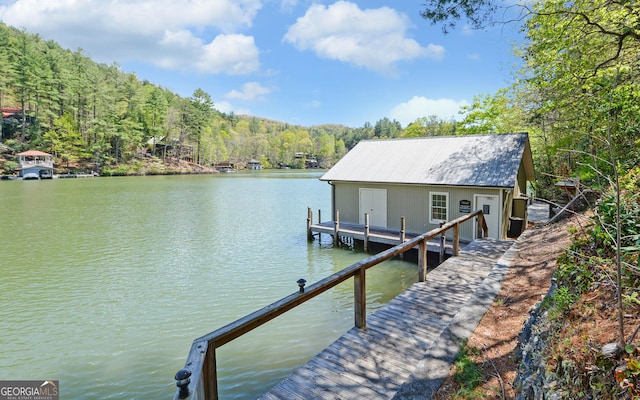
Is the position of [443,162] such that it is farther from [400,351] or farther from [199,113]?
[199,113]

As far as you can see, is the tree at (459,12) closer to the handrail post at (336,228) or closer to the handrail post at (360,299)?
the handrail post at (360,299)

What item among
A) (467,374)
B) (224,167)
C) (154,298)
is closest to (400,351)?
(467,374)

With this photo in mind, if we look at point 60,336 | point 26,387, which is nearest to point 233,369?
point 26,387

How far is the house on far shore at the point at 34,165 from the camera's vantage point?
2056 inches

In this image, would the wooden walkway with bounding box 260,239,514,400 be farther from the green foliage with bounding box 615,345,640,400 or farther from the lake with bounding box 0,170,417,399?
the lake with bounding box 0,170,417,399

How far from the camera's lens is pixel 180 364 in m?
Answer: 6.38

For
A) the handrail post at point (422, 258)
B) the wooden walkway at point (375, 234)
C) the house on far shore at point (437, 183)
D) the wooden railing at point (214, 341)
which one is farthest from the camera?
the house on far shore at point (437, 183)

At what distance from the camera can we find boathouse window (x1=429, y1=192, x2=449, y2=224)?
44.0 ft

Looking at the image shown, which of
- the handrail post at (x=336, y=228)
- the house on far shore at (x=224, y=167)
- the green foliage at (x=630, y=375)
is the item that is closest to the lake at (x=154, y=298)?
the handrail post at (x=336, y=228)

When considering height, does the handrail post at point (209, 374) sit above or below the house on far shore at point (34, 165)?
below

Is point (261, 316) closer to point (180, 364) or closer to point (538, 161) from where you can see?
point (180, 364)

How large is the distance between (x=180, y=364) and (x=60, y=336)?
326cm

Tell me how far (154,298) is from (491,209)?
458 inches

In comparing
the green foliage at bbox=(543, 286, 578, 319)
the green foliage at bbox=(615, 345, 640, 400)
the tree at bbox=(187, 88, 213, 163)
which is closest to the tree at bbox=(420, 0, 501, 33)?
the green foliage at bbox=(543, 286, 578, 319)
